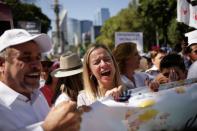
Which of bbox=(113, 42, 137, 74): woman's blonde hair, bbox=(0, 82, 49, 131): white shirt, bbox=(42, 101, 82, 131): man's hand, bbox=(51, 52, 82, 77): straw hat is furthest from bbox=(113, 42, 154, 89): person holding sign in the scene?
bbox=(42, 101, 82, 131): man's hand

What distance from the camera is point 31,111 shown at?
8.48ft

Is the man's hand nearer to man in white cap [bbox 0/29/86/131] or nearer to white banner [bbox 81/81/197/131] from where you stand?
man in white cap [bbox 0/29/86/131]

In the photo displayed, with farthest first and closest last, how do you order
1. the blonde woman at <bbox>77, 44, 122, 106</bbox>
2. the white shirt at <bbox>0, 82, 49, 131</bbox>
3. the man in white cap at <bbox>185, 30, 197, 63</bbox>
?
the man in white cap at <bbox>185, 30, 197, 63</bbox>
the blonde woman at <bbox>77, 44, 122, 106</bbox>
the white shirt at <bbox>0, 82, 49, 131</bbox>

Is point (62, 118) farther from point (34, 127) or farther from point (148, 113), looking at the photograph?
point (148, 113)

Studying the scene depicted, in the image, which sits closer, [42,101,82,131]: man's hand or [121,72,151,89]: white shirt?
[42,101,82,131]: man's hand

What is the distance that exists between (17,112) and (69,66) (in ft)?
7.88

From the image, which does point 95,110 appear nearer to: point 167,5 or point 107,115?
point 107,115

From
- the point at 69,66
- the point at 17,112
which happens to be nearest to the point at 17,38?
the point at 17,112

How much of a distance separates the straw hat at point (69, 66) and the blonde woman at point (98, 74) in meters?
0.89

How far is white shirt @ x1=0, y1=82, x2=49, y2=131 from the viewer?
7.83ft

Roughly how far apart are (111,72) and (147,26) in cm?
5717

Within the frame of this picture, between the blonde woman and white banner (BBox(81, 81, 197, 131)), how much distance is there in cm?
86

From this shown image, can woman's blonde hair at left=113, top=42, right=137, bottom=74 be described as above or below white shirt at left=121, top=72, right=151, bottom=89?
above

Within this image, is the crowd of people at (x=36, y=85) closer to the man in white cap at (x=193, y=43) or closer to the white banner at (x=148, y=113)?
the white banner at (x=148, y=113)
